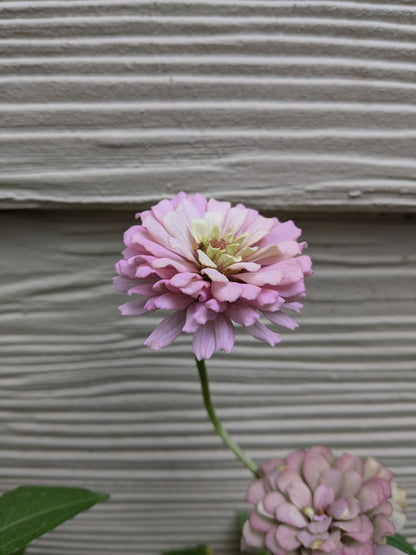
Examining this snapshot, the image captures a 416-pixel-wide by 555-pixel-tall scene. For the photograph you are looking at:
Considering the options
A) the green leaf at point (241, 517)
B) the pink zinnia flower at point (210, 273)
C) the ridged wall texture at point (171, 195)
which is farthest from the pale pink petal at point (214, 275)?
the green leaf at point (241, 517)

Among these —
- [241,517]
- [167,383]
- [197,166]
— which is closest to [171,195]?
[197,166]

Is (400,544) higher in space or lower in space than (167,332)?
lower

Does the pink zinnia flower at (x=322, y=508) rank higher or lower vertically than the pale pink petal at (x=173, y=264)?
lower

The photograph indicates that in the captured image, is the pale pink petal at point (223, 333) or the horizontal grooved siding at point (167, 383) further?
the horizontal grooved siding at point (167, 383)

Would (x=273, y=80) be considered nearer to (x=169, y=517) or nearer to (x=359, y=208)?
(x=359, y=208)

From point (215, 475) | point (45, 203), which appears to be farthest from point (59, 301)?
point (215, 475)

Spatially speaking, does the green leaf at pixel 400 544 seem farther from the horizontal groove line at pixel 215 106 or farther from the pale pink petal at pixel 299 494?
the horizontal groove line at pixel 215 106

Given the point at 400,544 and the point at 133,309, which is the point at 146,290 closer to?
the point at 133,309

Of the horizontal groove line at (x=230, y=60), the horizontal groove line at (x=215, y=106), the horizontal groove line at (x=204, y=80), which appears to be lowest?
the horizontal groove line at (x=215, y=106)

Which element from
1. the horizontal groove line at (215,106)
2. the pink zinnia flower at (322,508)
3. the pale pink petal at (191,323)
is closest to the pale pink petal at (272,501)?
the pink zinnia flower at (322,508)
